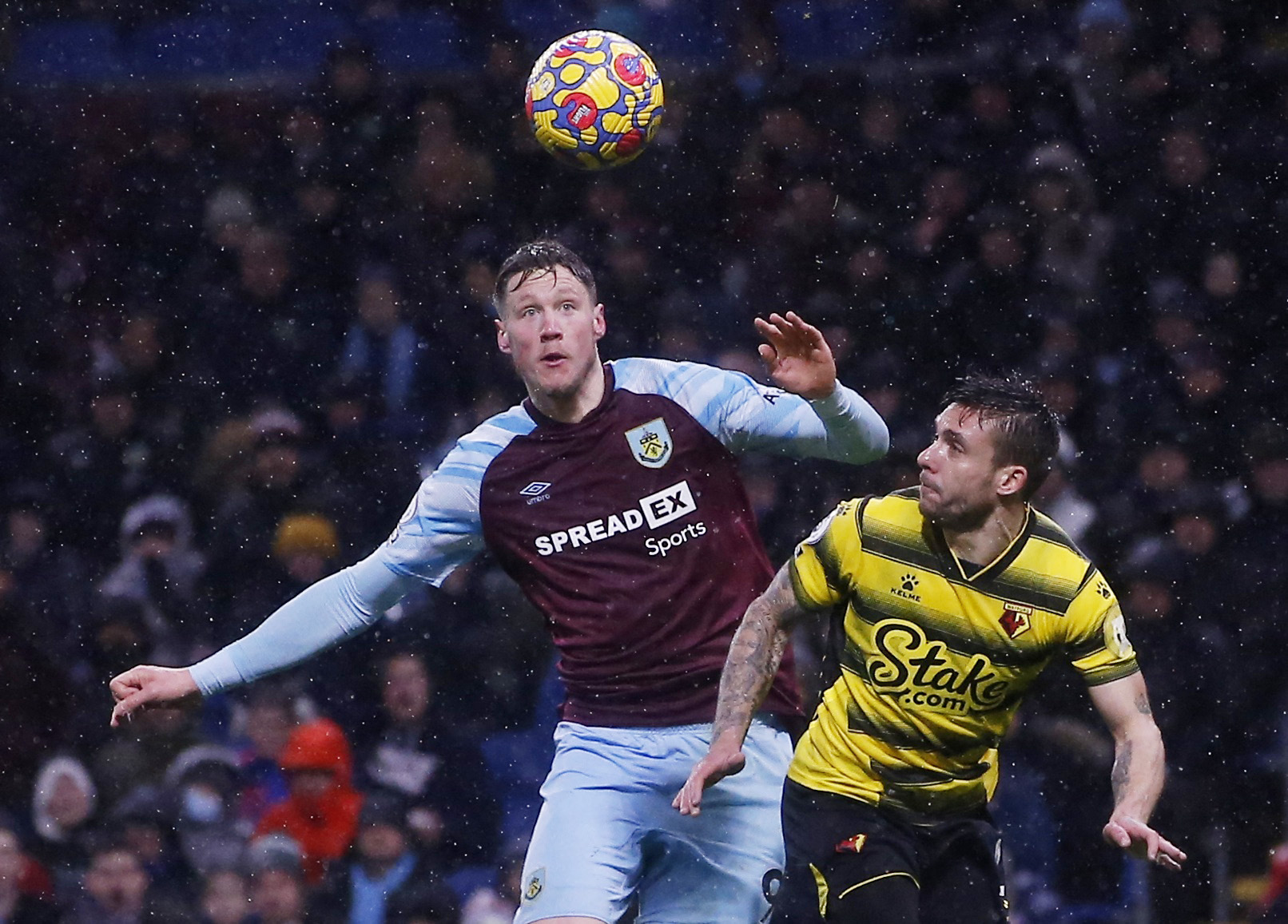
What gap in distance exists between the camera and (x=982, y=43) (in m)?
9.88

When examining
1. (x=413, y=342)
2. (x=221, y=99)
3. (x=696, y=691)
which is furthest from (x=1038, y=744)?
(x=221, y=99)

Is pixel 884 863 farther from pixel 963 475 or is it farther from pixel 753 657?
pixel 963 475

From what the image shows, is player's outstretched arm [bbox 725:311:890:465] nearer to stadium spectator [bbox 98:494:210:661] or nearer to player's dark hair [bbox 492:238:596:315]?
player's dark hair [bbox 492:238:596:315]

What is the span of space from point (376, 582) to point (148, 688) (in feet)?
1.96

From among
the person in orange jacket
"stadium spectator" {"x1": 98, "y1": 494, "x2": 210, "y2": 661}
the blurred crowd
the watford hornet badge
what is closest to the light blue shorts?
the watford hornet badge

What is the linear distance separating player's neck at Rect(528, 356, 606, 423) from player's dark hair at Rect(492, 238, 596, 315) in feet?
0.69

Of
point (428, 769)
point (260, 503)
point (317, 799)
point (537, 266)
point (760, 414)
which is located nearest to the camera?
point (760, 414)

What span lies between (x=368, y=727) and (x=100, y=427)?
7.50ft

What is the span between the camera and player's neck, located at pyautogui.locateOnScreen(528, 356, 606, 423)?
4.91 metres

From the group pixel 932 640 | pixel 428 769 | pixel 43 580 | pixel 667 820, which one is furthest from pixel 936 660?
pixel 43 580

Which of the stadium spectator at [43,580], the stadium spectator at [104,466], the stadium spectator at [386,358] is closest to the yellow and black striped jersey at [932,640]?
the stadium spectator at [43,580]

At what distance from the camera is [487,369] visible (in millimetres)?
9086

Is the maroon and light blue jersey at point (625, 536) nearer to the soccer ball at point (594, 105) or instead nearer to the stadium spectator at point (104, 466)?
the soccer ball at point (594, 105)

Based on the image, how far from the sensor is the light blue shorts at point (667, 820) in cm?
468
